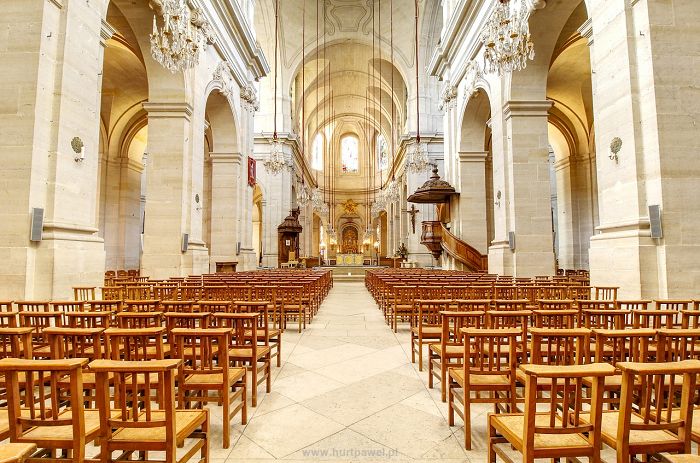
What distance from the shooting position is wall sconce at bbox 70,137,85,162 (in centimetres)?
583

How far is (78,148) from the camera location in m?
5.90

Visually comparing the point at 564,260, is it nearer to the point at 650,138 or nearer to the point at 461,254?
the point at 461,254

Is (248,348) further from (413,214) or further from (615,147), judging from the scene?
(413,214)

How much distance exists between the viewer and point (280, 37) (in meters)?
22.8

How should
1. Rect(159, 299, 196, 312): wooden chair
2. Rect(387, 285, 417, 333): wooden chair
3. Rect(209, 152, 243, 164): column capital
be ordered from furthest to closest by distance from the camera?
Rect(209, 152, 243, 164): column capital, Rect(387, 285, 417, 333): wooden chair, Rect(159, 299, 196, 312): wooden chair

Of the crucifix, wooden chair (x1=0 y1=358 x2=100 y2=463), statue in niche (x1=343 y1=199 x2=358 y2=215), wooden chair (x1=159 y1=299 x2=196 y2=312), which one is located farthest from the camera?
statue in niche (x1=343 y1=199 x2=358 y2=215)

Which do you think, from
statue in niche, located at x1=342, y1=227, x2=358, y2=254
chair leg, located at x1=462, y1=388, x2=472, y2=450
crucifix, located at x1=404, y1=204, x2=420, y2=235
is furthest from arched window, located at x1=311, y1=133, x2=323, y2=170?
chair leg, located at x1=462, y1=388, x2=472, y2=450

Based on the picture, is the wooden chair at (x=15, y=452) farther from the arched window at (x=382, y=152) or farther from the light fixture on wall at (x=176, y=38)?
the arched window at (x=382, y=152)

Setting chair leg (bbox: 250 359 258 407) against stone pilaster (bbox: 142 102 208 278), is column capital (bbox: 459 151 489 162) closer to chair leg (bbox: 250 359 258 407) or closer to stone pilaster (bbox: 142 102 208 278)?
stone pilaster (bbox: 142 102 208 278)

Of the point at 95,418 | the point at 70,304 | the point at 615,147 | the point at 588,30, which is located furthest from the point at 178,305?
the point at 588,30

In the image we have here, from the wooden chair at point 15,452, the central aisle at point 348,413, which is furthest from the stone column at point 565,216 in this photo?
the wooden chair at point 15,452

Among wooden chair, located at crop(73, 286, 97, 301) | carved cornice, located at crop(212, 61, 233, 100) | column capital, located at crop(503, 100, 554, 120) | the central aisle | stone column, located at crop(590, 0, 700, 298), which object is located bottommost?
the central aisle

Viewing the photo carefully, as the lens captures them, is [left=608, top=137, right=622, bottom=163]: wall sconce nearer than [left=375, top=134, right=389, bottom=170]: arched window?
Yes

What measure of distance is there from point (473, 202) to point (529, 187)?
3525mm
